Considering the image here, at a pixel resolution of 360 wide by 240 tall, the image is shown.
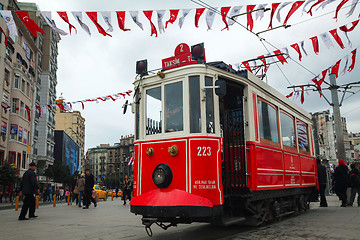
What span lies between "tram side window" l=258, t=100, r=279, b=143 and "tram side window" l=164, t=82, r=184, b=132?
92.5 inches

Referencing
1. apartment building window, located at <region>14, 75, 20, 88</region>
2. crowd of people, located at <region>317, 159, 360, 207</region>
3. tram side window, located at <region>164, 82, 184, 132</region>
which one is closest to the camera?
tram side window, located at <region>164, 82, 184, 132</region>

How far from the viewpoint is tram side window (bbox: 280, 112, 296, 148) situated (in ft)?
30.4

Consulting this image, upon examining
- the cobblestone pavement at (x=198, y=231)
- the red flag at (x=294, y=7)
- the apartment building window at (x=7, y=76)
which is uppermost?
the apartment building window at (x=7, y=76)

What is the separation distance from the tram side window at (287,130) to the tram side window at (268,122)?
0.55 metres

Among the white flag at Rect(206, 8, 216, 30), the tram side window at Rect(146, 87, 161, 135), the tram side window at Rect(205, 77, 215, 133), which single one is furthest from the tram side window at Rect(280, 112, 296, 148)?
the tram side window at Rect(146, 87, 161, 135)

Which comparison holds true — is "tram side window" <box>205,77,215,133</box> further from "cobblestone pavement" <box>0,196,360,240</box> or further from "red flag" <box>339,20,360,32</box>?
"red flag" <box>339,20,360,32</box>

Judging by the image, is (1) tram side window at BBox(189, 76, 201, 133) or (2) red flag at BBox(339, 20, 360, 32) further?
(2) red flag at BBox(339, 20, 360, 32)

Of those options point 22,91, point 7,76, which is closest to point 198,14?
point 7,76

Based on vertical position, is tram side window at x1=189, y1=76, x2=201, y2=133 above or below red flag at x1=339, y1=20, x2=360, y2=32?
below

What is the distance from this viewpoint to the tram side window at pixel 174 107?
648 cm

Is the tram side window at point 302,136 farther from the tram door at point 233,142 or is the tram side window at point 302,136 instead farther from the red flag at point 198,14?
the red flag at point 198,14

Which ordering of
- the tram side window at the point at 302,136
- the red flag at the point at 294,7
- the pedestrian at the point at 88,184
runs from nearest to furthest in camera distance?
the red flag at the point at 294,7
the tram side window at the point at 302,136
the pedestrian at the point at 88,184

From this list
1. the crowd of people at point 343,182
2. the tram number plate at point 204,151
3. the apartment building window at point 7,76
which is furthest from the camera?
the apartment building window at point 7,76

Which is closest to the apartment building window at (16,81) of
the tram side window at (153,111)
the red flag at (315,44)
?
the red flag at (315,44)
